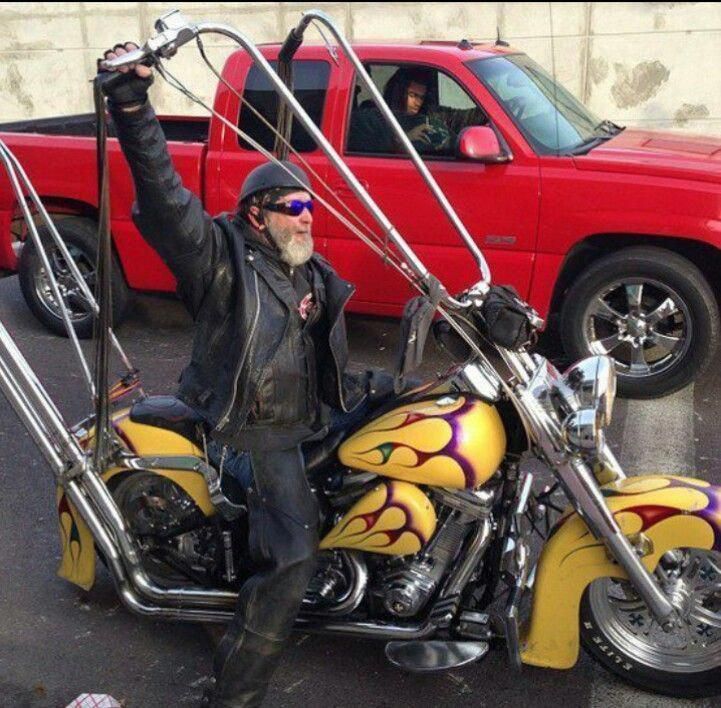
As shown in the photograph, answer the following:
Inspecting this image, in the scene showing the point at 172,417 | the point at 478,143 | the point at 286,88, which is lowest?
the point at 172,417

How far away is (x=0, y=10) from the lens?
45.0 ft

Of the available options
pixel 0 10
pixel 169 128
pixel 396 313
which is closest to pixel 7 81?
A: pixel 0 10

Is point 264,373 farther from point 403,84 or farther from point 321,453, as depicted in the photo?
point 403,84

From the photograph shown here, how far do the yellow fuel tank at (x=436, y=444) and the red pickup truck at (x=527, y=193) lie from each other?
8.37 feet

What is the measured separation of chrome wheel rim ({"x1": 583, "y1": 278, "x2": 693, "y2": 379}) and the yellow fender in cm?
300

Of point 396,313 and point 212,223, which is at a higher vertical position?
point 212,223

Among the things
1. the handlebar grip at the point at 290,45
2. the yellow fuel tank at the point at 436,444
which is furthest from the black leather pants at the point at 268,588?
the handlebar grip at the point at 290,45

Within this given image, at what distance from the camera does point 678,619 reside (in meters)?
3.08

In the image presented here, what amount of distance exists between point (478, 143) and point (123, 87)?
3.37 metres

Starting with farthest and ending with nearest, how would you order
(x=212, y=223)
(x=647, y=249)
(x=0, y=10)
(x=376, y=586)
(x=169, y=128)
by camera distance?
(x=0, y=10) → (x=169, y=128) → (x=647, y=249) → (x=376, y=586) → (x=212, y=223)

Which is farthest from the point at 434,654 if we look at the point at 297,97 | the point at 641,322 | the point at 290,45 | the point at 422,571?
the point at 297,97

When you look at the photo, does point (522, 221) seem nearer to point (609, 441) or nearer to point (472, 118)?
point (472, 118)

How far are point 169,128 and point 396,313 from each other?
297 cm

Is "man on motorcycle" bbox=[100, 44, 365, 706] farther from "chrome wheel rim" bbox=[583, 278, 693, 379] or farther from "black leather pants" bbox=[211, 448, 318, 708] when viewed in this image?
"chrome wheel rim" bbox=[583, 278, 693, 379]
